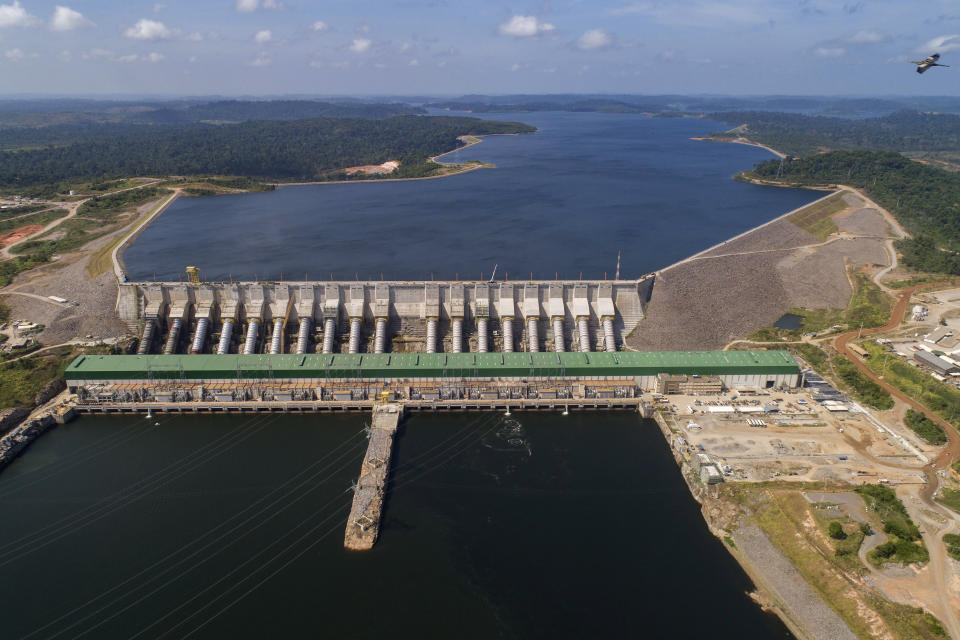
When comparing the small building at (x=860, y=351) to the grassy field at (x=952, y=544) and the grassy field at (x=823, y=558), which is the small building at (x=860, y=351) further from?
the grassy field at (x=952, y=544)

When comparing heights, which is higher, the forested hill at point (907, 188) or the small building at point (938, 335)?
the forested hill at point (907, 188)

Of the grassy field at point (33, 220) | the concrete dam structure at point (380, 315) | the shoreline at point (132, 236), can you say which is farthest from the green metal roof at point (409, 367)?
the grassy field at point (33, 220)

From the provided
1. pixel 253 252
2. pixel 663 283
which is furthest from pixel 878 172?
pixel 253 252

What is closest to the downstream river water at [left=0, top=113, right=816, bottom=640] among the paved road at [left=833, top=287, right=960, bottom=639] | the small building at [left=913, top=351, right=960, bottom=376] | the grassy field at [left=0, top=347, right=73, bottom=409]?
the grassy field at [left=0, top=347, right=73, bottom=409]

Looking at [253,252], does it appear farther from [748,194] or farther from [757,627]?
[748,194]

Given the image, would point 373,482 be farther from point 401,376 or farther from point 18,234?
point 18,234
